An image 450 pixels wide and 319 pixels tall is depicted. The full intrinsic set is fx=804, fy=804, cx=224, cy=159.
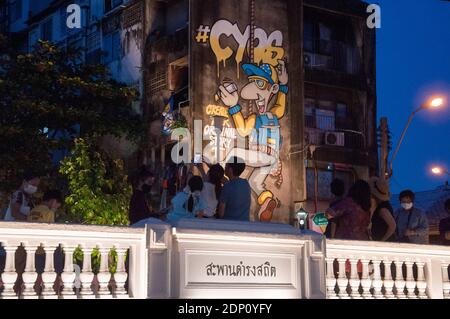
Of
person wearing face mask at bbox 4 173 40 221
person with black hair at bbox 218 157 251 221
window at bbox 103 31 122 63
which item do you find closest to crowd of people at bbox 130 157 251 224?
person with black hair at bbox 218 157 251 221

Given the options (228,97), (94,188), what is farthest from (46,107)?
(228,97)

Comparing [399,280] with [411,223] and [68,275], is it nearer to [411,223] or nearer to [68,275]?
[411,223]

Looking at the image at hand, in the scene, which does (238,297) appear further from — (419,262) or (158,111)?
(158,111)

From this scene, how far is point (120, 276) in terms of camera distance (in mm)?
7773

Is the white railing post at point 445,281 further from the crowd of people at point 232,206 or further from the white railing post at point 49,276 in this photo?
the white railing post at point 49,276

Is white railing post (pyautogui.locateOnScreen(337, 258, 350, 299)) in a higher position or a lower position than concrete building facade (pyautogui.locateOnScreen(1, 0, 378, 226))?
lower

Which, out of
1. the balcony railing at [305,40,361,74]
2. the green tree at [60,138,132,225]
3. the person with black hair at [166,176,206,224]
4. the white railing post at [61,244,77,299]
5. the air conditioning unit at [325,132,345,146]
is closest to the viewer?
the white railing post at [61,244,77,299]

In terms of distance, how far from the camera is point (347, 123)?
3203 centimetres

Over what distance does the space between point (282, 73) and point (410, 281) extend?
20.0m

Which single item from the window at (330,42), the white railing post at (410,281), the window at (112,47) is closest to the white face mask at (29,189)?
the white railing post at (410,281)

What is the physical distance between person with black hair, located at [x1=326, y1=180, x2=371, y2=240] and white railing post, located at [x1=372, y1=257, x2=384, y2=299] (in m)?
0.46

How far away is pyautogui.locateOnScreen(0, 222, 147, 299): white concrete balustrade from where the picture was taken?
7.16 m

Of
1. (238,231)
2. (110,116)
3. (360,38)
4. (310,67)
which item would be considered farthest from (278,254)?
(360,38)

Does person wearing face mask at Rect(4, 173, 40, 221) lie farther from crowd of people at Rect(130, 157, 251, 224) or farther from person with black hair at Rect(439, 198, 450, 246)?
person with black hair at Rect(439, 198, 450, 246)
